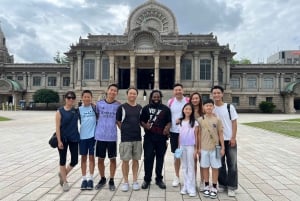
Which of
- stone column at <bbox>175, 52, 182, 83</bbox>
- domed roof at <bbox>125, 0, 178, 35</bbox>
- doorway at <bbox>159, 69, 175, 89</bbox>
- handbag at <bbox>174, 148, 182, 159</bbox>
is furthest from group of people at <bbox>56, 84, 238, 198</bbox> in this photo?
domed roof at <bbox>125, 0, 178, 35</bbox>

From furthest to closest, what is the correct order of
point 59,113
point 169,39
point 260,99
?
point 260,99
point 169,39
point 59,113

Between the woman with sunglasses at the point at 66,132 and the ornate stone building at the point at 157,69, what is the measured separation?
33747mm

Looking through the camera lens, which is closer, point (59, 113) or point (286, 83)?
point (59, 113)

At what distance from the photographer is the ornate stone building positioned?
4294 cm

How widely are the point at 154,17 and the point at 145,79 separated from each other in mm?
12360

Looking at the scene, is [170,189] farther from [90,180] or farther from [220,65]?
[220,65]

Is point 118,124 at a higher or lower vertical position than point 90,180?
higher

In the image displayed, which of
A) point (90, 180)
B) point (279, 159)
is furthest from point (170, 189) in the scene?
point (279, 159)

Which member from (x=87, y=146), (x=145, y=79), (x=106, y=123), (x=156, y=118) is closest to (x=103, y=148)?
(x=87, y=146)

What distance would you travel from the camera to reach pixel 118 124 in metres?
6.61

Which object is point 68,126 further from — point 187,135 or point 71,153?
point 187,135

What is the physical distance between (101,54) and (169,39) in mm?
11005

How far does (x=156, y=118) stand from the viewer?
6645mm

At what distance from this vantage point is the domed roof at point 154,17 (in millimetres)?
52875
